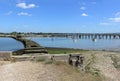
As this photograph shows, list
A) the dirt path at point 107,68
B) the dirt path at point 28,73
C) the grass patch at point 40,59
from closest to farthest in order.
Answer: the dirt path at point 28,73, the grass patch at point 40,59, the dirt path at point 107,68

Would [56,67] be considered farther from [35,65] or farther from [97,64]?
[97,64]

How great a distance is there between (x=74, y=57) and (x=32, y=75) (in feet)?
24.3

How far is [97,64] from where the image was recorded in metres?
27.1

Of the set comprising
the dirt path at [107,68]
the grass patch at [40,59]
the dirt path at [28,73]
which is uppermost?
the grass patch at [40,59]

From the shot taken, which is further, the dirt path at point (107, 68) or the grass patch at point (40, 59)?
the dirt path at point (107, 68)

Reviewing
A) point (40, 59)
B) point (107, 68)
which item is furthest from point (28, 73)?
point (107, 68)

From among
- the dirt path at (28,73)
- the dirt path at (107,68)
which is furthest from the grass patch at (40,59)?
the dirt path at (107,68)

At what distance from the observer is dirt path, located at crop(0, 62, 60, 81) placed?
42.3 feet

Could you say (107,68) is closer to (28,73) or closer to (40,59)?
(40,59)

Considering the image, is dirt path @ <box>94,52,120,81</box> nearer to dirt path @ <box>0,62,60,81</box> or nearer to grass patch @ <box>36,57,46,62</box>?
grass patch @ <box>36,57,46,62</box>

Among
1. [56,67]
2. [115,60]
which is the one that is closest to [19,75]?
[56,67]

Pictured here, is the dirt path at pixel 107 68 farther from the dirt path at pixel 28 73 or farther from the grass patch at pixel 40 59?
the dirt path at pixel 28 73

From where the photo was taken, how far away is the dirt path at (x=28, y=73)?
12.9 m

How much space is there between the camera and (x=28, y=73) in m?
13.8
